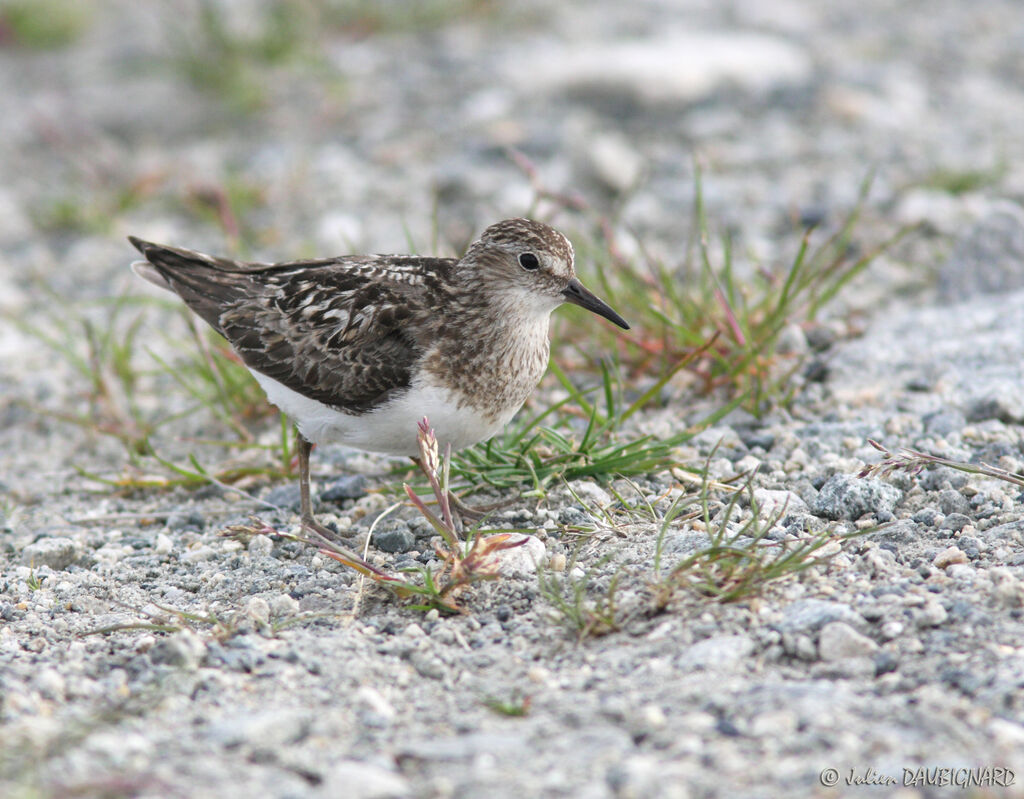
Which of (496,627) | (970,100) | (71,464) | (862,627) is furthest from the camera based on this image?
(970,100)

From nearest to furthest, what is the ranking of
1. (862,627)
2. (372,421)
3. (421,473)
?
(862,627) < (372,421) < (421,473)

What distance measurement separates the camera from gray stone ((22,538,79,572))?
4988mm

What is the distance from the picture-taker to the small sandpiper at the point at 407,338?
4844 millimetres

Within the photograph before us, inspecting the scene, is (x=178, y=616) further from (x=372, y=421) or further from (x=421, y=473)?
(x=421, y=473)

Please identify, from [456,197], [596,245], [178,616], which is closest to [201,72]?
[456,197]

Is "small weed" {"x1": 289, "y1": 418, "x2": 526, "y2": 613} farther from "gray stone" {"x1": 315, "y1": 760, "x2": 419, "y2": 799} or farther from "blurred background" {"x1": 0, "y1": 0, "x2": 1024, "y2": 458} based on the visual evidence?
"blurred background" {"x1": 0, "y1": 0, "x2": 1024, "y2": 458}

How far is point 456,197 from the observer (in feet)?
28.1

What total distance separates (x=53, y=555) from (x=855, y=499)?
3421mm

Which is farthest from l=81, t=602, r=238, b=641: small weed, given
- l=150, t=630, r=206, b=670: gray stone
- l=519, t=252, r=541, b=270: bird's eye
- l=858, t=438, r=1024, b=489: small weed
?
l=858, t=438, r=1024, b=489: small weed

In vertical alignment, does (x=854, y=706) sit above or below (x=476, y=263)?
below

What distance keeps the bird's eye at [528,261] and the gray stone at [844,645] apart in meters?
2.16

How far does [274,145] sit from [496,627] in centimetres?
671

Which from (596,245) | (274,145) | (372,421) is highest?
(274,145)

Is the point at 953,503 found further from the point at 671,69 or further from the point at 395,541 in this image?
the point at 671,69
